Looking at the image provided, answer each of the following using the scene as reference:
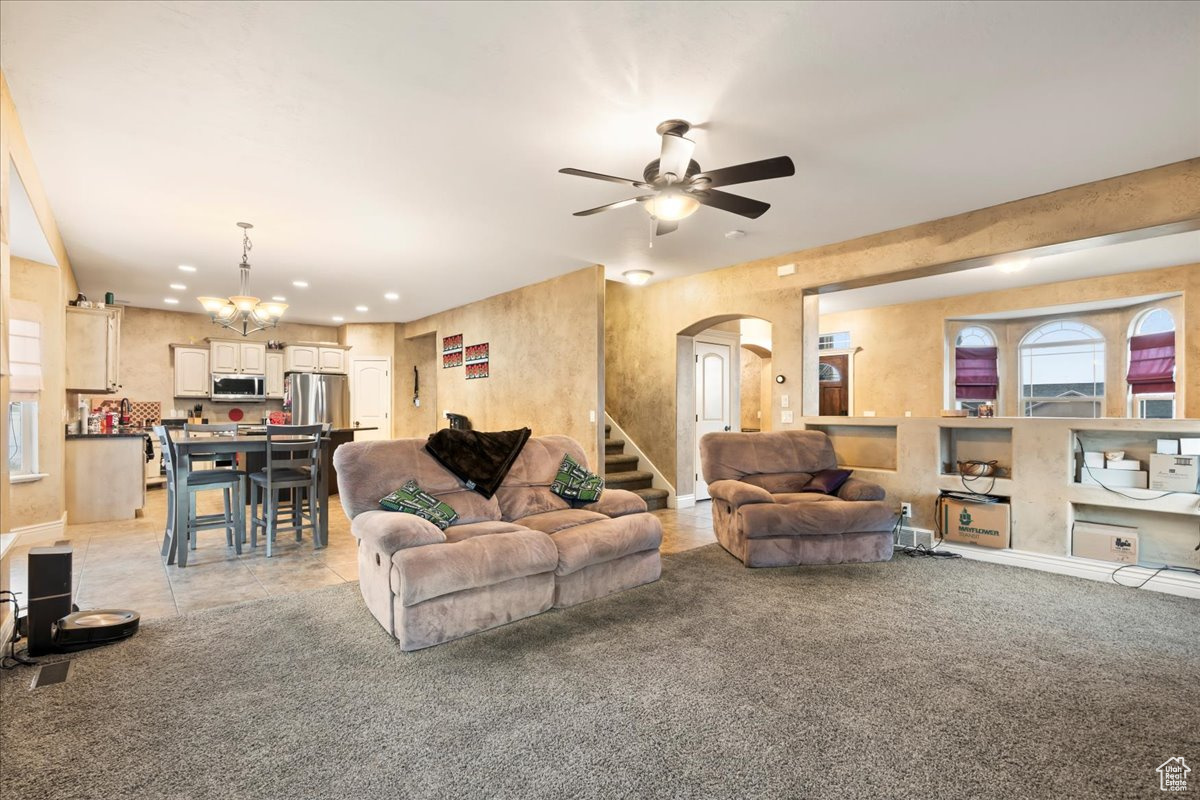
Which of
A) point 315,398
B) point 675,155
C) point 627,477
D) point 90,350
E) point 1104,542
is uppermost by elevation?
point 675,155

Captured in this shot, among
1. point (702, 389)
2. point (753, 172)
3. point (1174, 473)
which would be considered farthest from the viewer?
point (702, 389)

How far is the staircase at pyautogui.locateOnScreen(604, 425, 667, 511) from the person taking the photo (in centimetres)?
648

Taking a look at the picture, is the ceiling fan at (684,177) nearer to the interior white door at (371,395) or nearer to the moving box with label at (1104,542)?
the moving box with label at (1104,542)

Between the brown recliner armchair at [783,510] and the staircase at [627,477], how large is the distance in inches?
70.9

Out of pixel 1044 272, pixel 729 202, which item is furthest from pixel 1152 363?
pixel 729 202

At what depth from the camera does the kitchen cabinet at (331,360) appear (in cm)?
938

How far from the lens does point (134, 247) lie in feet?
17.1

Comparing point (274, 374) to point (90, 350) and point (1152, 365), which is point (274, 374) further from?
point (1152, 365)

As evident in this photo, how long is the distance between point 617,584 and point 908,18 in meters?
3.18

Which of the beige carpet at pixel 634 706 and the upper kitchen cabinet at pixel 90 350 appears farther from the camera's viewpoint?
the upper kitchen cabinet at pixel 90 350

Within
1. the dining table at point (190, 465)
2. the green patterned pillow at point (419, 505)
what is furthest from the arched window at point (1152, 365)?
the dining table at point (190, 465)

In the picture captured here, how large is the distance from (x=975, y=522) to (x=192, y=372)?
10.4 meters

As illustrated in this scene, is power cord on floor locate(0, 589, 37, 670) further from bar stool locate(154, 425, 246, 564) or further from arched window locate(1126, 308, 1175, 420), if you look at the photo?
arched window locate(1126, 308, 1175, 420)

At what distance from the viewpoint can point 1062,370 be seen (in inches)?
293
